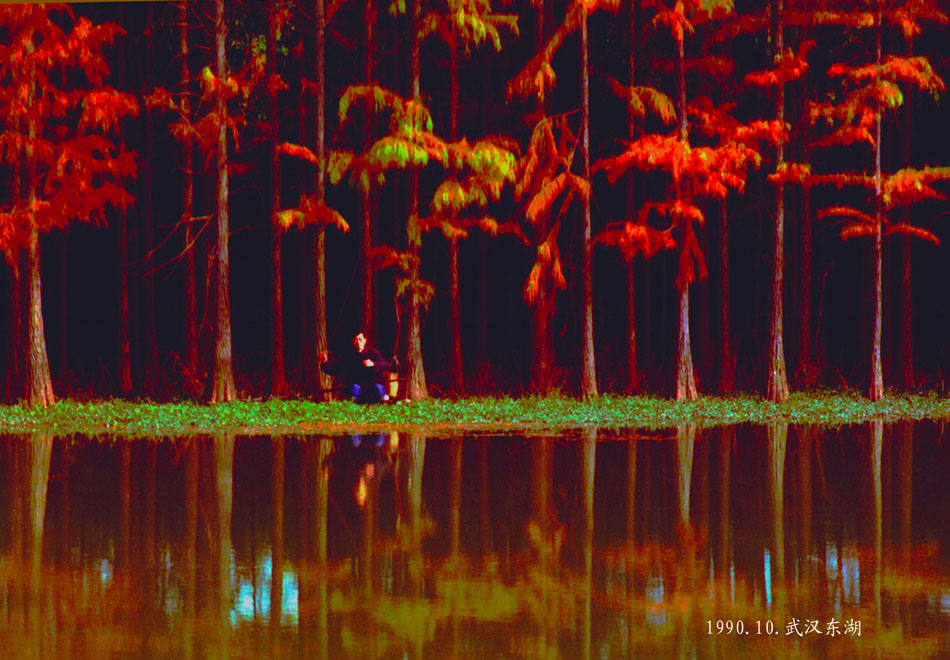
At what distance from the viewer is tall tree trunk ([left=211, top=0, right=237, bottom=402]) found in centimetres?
2438

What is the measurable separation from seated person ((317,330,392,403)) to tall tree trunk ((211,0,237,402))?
2078mm

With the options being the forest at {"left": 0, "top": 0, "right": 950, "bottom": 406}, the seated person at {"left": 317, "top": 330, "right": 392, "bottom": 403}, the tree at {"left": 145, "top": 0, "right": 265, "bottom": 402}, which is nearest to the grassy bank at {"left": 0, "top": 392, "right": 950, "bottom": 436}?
the seated person at {"left": 317, "top": 330, "right": 392, "bottom": 403}

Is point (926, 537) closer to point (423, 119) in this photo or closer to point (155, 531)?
point (155, 531)

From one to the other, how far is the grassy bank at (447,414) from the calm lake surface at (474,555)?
12.2ft

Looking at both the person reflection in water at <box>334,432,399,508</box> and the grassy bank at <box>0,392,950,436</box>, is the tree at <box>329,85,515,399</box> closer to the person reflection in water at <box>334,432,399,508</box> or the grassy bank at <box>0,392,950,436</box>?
the grassy bank at <box>0,392,950,436</box>

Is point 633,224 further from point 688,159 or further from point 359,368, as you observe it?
point 359,368

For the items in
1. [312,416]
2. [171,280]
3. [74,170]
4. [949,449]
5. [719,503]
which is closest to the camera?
[719,503]

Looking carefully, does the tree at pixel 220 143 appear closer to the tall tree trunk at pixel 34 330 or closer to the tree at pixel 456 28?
the tall tree trunk at pixel 34 330

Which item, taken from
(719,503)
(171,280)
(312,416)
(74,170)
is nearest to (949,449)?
(719,503)

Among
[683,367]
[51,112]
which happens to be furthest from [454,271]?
[51,112]

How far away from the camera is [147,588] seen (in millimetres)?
9109

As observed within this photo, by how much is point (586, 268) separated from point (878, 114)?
6.75 meters

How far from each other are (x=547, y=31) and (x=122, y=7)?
9.64 m

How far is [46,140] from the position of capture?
2350 cm
